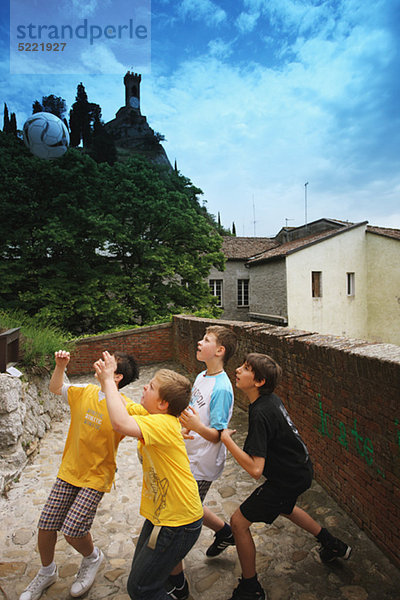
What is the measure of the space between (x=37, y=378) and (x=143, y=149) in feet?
178

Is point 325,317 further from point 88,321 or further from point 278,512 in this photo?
point 278,512

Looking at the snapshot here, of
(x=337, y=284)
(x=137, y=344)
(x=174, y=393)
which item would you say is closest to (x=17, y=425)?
(x=174, y=393)

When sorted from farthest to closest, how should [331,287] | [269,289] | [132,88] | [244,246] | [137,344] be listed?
[132,88] → [244,246] → [269,289] → [331,287] → [137,344]

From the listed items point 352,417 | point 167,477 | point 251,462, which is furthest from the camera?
point 352,417

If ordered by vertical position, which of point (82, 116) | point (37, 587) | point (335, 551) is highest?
point (82, 116)

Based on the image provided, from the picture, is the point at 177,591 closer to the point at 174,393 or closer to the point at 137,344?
the point at 174,393

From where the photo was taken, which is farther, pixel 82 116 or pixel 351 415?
pixel 82 116

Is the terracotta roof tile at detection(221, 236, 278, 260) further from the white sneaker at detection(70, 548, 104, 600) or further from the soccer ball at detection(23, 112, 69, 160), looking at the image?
the white sneaker at detection(70, 548, 104, 600)

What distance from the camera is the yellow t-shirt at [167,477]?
1.90m

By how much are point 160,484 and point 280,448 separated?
0.82m

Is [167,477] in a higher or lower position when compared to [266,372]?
lower

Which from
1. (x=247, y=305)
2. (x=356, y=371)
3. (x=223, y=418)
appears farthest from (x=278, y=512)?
(x=247, y=305)

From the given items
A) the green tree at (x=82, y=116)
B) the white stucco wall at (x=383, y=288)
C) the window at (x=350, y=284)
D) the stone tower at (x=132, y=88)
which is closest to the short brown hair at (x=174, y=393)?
the window at (x=350, y=284)

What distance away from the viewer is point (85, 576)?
252cm
